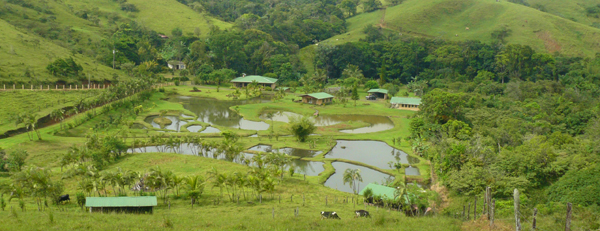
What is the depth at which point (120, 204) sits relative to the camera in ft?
76.6

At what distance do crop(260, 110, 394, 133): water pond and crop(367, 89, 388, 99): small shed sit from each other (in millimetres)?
22780

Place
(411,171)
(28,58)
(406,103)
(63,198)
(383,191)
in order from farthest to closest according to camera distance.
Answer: (406,103)
(28,58)
(411,171)
(383,191)
(63,198)

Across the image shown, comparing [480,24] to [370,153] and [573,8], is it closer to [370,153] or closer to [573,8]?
[573,8]

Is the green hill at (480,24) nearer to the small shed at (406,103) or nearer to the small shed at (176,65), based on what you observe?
the small shed at (176,65)

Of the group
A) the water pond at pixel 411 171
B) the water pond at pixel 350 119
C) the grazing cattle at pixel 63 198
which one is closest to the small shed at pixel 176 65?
the water pond at pixel 350 119

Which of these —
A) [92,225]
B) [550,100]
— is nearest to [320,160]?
[92,225]

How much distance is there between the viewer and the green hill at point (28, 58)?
213ft

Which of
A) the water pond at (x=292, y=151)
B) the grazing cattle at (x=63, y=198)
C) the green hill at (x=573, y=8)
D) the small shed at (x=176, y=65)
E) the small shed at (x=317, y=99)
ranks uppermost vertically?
the green hill at (x=573, y=8)

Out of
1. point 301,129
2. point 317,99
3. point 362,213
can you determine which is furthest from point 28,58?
point 362,213

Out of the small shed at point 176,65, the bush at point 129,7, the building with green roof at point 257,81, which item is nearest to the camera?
the building with green roof at point 257,81

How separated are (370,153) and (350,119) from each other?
20.1 meters

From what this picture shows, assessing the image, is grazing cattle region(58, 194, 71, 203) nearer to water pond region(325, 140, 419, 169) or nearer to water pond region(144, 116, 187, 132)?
water pond region(325, 140, 419, 169)

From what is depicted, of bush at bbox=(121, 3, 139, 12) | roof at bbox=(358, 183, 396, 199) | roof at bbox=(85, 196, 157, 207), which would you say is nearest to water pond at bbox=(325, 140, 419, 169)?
roof at bbox=(358, 183, 396, 199)

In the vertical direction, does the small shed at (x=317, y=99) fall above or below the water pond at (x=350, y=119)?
above
